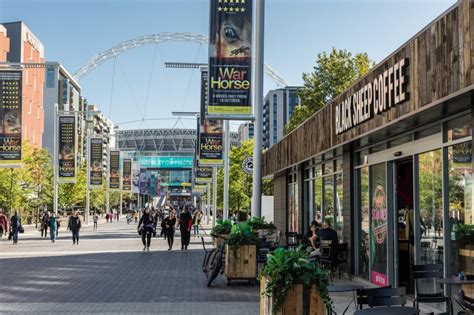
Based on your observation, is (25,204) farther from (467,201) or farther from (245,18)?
(467,201)

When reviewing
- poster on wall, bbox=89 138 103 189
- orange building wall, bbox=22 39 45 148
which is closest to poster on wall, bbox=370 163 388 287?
poster on wall, bbox=89 138 103 189

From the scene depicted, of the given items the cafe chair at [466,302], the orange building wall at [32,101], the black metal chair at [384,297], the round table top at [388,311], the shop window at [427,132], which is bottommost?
the cafe chair at [466,302]

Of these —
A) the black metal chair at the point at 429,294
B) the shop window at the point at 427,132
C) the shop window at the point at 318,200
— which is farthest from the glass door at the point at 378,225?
the shop window at the point at 318,200

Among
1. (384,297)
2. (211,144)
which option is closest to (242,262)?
(384,297)

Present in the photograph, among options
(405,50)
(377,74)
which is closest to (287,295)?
Result: (405,50)

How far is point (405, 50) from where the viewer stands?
8977 millimetres

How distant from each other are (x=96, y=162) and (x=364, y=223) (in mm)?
43170

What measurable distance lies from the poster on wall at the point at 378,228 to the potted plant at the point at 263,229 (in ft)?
13.7

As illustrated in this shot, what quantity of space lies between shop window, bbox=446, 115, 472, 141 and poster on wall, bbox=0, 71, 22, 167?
853 inches

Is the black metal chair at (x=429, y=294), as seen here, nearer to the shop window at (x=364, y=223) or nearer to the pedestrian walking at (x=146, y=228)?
the shop window at (x=364, y=223)

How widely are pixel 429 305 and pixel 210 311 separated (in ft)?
12.1

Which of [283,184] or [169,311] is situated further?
[283,184]

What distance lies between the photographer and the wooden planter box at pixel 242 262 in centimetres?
1411

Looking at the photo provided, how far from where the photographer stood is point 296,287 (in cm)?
683
